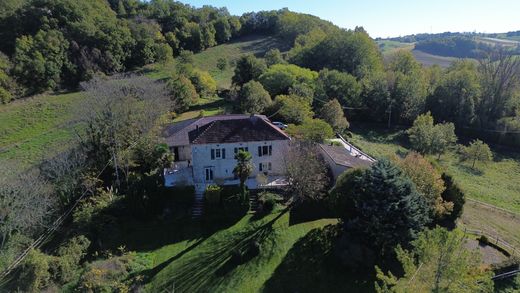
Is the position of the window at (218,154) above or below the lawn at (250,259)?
above

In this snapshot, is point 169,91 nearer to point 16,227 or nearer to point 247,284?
point 16,227

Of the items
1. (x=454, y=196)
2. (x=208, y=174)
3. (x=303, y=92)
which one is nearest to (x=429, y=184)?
(x=454, y=196)

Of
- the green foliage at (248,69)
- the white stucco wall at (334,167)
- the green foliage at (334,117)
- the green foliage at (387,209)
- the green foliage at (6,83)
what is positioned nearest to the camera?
the green foliage at (387,209)

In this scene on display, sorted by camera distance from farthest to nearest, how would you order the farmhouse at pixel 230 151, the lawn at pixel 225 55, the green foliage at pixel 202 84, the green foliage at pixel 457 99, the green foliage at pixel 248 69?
the lawn at pixel 225 55 → the green foliage at pixel 248 69 → the green foliage at pixel 202 84 → the green foliage at pixel 457 99 → the farmhouse at pixel 230 151

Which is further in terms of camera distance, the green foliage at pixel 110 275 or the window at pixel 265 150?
the window at pixel 265 150

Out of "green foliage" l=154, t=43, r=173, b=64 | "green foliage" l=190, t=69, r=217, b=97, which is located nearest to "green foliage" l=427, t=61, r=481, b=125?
"green foliage" l=190, t=69, r=217, b=97

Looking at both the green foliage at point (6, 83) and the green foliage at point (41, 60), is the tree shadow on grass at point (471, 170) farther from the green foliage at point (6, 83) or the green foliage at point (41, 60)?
the green foliage at point (6, 83)

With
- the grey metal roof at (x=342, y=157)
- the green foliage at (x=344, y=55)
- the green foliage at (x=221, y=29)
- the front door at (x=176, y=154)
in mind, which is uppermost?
the green foliage at (x=221, y=29)

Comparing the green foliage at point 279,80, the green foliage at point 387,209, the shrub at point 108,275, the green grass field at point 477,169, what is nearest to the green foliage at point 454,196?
the green foliage at point 387,209
